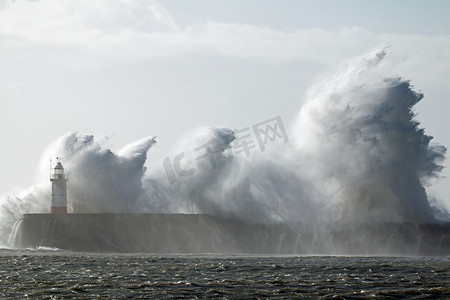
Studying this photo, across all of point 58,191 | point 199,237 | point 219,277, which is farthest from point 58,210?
point 219,277

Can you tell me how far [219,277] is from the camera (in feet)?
75.0

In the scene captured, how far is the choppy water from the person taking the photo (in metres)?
19.7

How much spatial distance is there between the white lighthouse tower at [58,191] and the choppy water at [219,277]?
23.6ft

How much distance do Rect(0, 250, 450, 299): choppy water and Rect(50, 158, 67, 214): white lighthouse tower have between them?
720 cm

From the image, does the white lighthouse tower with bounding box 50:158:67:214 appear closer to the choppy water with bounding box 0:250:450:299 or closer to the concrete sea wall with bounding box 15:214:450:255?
the concrete sea wall with bounding box 15:214:450:255

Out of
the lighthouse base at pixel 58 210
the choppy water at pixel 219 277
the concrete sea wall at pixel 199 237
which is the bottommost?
the choppy water at pixel 219 277

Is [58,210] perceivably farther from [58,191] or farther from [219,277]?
[219,277]

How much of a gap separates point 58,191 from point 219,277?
17.3 metres

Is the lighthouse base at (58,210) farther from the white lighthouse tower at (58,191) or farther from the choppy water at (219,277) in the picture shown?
the choppy water at (219,277)

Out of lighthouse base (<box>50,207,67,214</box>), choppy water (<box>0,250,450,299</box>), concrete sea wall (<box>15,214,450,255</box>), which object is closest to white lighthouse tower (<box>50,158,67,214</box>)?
lighthouse base (<box>50,207,67,214</box>)

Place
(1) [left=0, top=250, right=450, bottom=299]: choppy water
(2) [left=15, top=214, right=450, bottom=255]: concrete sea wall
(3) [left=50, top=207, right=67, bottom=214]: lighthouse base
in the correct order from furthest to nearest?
(3) [left=50, top=207, right=67, bottom=214]: lighthouse base → (2) [left=15, top=214, right=450, bottom=255]: concrete sea wall → (1) [left=0, top=250, right=450, bottom=299]: choppy water

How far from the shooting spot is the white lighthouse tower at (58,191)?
38263mm

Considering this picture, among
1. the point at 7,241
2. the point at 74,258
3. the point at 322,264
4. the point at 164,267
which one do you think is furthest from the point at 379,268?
the point at 7,241

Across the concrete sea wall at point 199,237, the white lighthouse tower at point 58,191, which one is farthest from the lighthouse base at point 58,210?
the concrete sea wall at point 199,237
